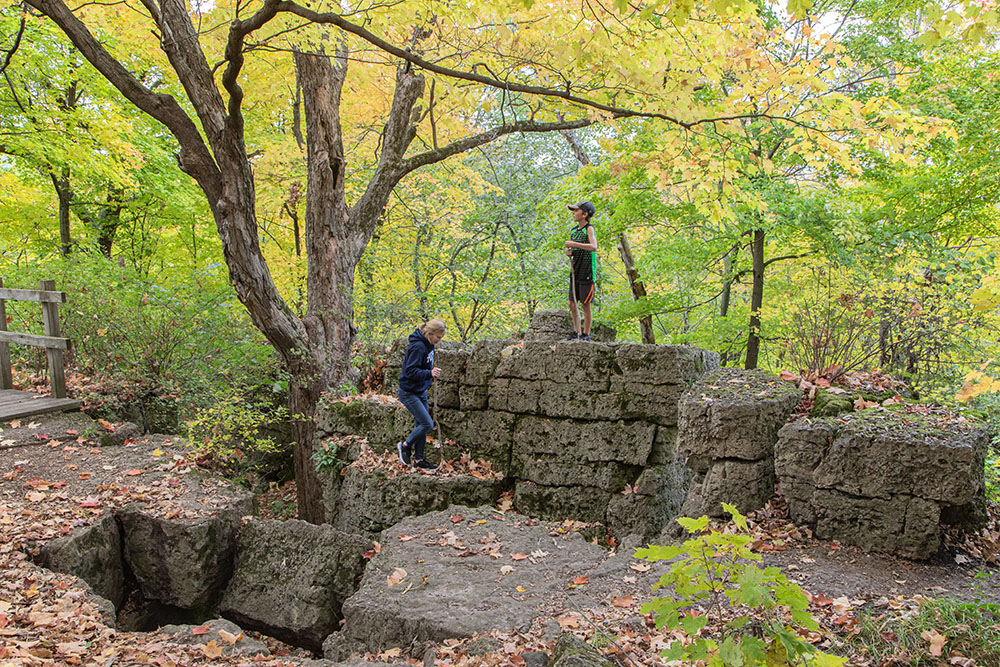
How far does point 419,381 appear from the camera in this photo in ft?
22.0

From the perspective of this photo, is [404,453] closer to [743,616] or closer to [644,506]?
Answer: [644,506]

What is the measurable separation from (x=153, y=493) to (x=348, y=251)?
4.35 m

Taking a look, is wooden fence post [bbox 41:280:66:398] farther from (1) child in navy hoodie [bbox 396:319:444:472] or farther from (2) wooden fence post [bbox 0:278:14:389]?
(1) child in navy hoodie [bbox 396:319:444:472]

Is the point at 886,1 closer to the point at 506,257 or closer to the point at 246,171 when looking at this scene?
the point at 506,257

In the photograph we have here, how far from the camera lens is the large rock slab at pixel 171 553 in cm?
536

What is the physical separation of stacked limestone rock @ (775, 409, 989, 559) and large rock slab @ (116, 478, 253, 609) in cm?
527

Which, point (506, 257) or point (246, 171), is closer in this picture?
point (246, 171)

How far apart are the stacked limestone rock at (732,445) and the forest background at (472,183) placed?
1.42 m

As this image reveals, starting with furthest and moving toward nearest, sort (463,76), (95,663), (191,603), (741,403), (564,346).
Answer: (564,346) < (191,603) < (741,403) < (463,76) < (95,663)

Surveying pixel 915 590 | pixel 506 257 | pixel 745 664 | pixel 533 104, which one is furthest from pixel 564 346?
pixel 506 257

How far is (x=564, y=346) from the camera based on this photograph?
7.20 m

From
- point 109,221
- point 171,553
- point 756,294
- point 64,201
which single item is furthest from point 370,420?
point 109,221

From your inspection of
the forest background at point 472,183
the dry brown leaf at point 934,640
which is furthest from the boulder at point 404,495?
the dry brown leaf at point 934,640

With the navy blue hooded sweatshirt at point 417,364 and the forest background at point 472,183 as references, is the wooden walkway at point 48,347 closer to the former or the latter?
the forest background at point 472,183
